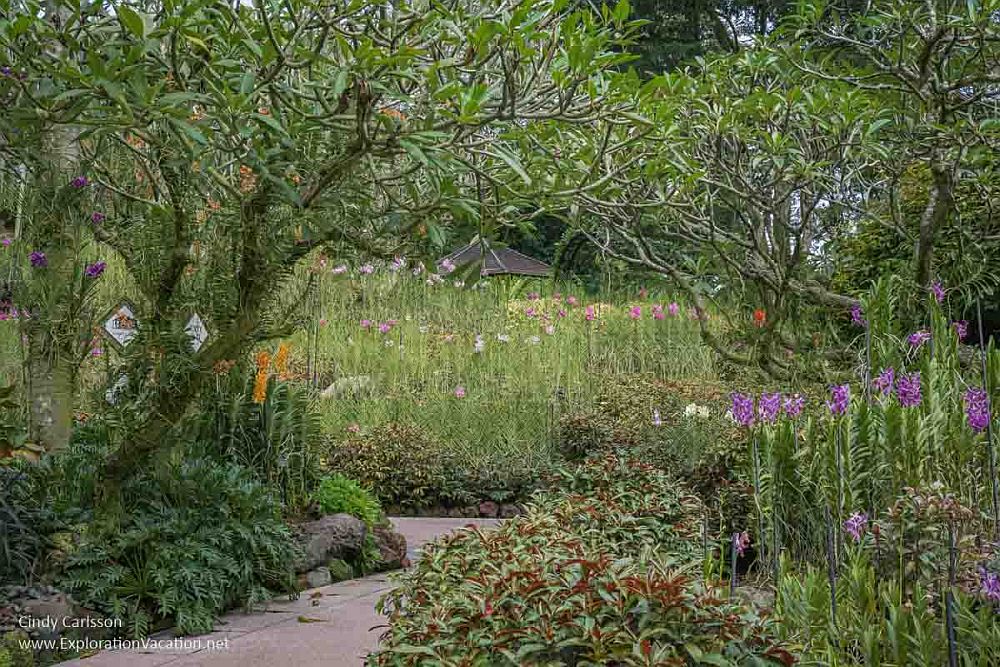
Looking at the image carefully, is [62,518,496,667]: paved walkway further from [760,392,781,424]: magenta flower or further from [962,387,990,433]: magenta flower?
[962,387,990,433]: magenta flower

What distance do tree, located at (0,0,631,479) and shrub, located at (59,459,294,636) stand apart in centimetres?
29

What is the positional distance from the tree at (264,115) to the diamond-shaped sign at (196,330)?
4 centimetres

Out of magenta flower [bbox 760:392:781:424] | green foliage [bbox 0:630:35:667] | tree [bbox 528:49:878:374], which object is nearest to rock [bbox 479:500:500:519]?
tree [bbox 528:49:878:374]

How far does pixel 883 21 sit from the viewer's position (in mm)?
4309

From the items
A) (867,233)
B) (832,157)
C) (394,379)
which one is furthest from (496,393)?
(832,157)

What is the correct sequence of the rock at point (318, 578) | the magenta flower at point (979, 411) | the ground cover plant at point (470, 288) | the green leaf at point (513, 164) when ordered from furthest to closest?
the rock at point (318, 578)
the magenta flower at point (979, 411)
the green leaf at point (513, 164)
the ground cover plant at point (470, 288)

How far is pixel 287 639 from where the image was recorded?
373cm

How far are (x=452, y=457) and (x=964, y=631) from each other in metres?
5.12

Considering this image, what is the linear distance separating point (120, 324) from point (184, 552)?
3.60 ft

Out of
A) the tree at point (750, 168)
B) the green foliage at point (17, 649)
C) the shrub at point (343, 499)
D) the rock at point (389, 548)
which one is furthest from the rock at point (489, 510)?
the green foliage at point (17, 649)

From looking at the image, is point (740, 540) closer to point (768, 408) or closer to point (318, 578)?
point (768, 408)

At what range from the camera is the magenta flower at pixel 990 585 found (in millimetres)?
2152

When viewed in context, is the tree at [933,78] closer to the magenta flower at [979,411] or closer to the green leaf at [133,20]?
the magenta flower at [979,411]

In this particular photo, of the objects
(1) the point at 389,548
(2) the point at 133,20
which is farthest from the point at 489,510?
(2) the point at 133,20
